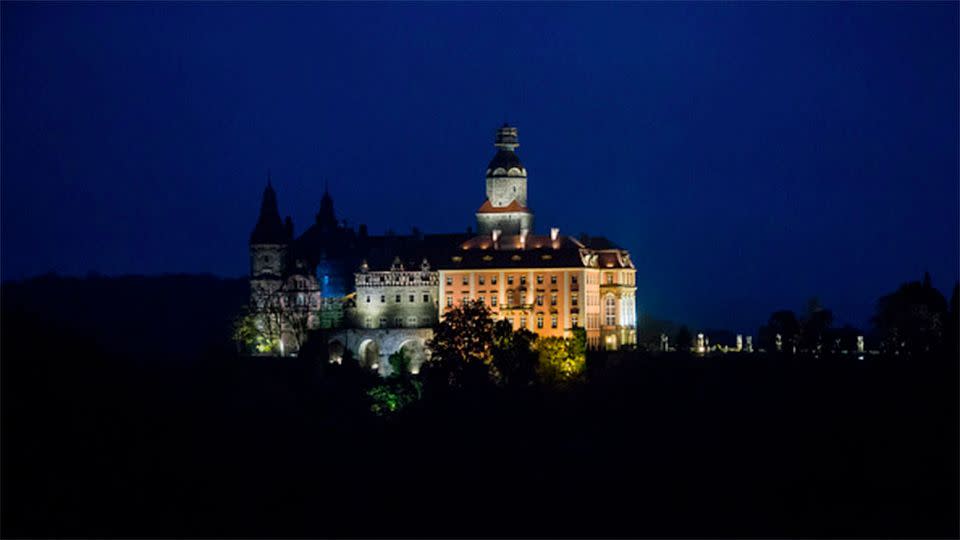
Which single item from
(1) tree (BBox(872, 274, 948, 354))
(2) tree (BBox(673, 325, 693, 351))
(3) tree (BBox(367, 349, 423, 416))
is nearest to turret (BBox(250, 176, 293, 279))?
(3) tree (BBox(367, 349, 423, 416))

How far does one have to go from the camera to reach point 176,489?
156ft

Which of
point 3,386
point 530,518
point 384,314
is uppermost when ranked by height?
point 384,314

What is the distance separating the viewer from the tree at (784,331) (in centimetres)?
10725

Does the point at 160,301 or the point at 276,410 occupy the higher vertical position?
the point at 160,301

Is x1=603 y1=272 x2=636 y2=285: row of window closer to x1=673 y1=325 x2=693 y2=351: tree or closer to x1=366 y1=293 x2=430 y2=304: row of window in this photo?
x1=673 y1=325 x2=693 y2=351: tree

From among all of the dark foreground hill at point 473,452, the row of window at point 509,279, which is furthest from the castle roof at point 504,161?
the dark foreground hill at point 473,452

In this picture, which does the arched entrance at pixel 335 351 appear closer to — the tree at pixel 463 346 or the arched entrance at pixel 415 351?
the arched entrance at pixel 415 351

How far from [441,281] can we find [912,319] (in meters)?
26.1

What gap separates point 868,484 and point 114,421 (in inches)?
1020

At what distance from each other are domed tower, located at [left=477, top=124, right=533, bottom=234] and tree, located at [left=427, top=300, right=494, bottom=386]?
1329 cm

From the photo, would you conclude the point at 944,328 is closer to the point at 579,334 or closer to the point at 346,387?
the point at 579,334

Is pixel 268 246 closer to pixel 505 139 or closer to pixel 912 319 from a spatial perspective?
pixel 505 139

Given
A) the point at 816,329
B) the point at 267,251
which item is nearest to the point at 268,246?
the point at 267,251

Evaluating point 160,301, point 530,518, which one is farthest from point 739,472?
point 160,301
